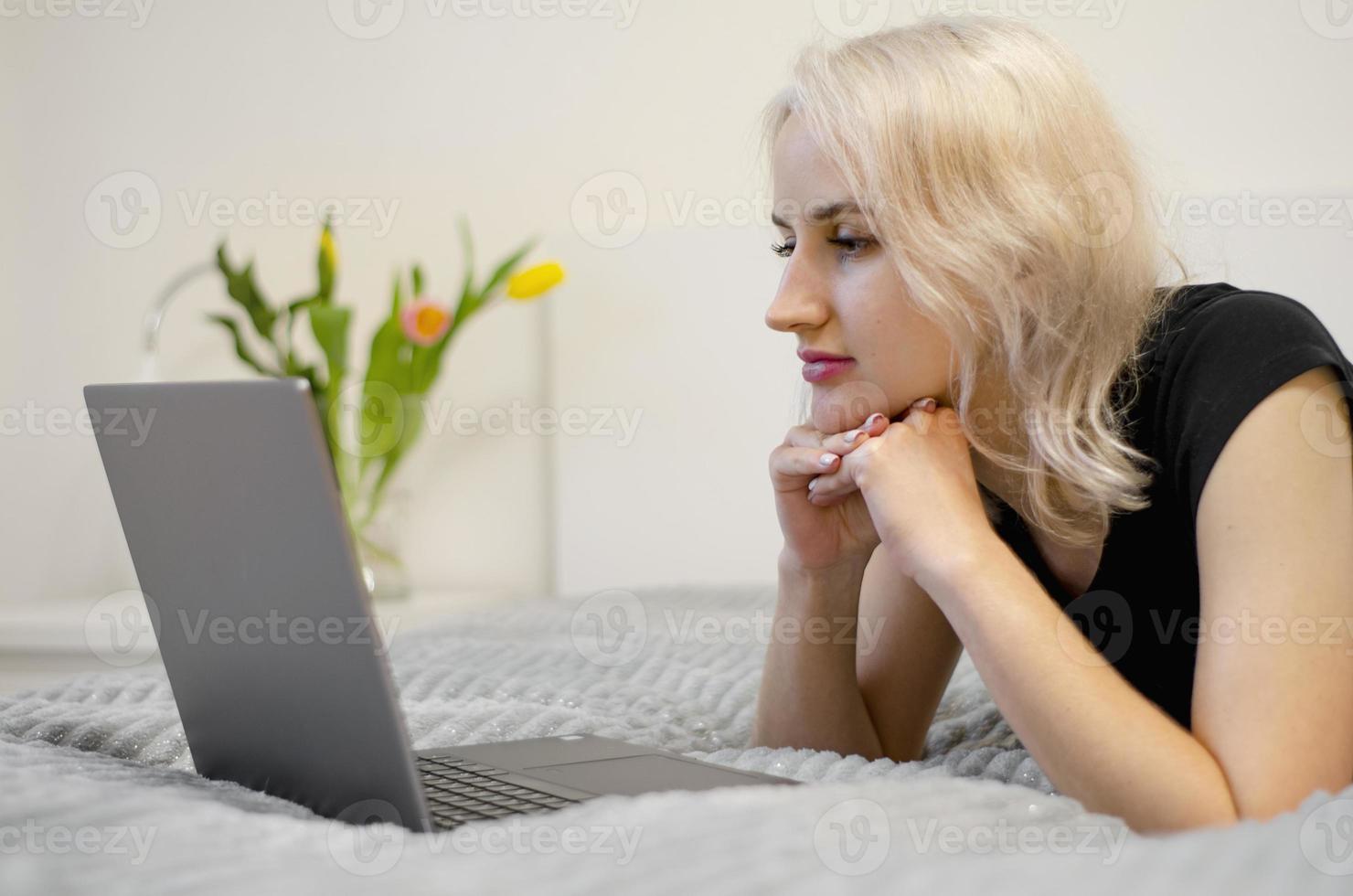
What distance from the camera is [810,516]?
109 centimetres

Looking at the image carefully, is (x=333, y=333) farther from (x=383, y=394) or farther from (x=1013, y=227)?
(x=1013, y=227)

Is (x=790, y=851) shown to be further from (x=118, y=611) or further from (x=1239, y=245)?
(x=118, y=611)

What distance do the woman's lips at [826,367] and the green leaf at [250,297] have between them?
1413 millimetres

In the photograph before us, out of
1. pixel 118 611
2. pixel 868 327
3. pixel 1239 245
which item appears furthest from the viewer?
pixel 118 611

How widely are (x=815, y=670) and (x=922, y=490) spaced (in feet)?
0.82

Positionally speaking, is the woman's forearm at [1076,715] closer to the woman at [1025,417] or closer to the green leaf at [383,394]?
the woman at [1025,417]

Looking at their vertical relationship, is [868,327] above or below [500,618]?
above

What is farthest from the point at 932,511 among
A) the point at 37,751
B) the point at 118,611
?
the point at 118,611

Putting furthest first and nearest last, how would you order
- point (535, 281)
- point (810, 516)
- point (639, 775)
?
point (535, 281)
point (810, 516)
point (639, 775)

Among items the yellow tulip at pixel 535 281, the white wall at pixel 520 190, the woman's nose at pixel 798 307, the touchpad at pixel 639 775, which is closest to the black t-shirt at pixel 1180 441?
the woman's nose at pixel 798 307

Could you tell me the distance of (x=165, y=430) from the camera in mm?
678

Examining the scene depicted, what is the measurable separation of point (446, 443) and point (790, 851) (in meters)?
1.94

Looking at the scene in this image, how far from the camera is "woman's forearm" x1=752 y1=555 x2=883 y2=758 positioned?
106cm

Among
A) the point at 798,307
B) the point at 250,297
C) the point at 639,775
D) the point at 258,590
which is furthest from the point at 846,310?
the point at 250,297
